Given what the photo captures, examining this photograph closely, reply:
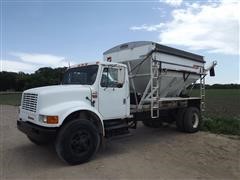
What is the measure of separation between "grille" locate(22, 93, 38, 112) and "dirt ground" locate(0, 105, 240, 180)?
4.20ft

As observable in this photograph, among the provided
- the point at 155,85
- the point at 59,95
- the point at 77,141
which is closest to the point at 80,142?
the point at 77,141

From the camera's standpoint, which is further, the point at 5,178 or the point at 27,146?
the point at 27,146

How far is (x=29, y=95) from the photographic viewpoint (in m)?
6.80

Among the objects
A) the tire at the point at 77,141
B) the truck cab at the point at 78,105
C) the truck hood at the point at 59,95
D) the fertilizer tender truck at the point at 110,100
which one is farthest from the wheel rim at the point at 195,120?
the truck hood at the point at 59,95

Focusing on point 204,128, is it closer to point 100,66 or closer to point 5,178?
point 100,66

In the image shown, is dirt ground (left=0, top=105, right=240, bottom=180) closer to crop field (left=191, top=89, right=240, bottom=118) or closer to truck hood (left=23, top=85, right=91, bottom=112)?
truck hood (left=23, top=85, right=91, bottom=112)

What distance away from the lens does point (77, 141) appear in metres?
6.24

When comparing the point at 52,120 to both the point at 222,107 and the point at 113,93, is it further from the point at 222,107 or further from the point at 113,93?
the point at 222,107

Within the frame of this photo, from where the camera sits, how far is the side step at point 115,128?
7.15m

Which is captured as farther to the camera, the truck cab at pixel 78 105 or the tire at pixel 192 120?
the tire at pixel 192 120

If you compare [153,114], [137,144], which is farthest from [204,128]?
[137,144]

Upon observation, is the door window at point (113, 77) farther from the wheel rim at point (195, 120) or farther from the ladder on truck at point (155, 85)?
the wheel rim at point (195, 120)

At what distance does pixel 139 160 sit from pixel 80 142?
59.4 inches

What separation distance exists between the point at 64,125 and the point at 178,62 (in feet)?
16.8
